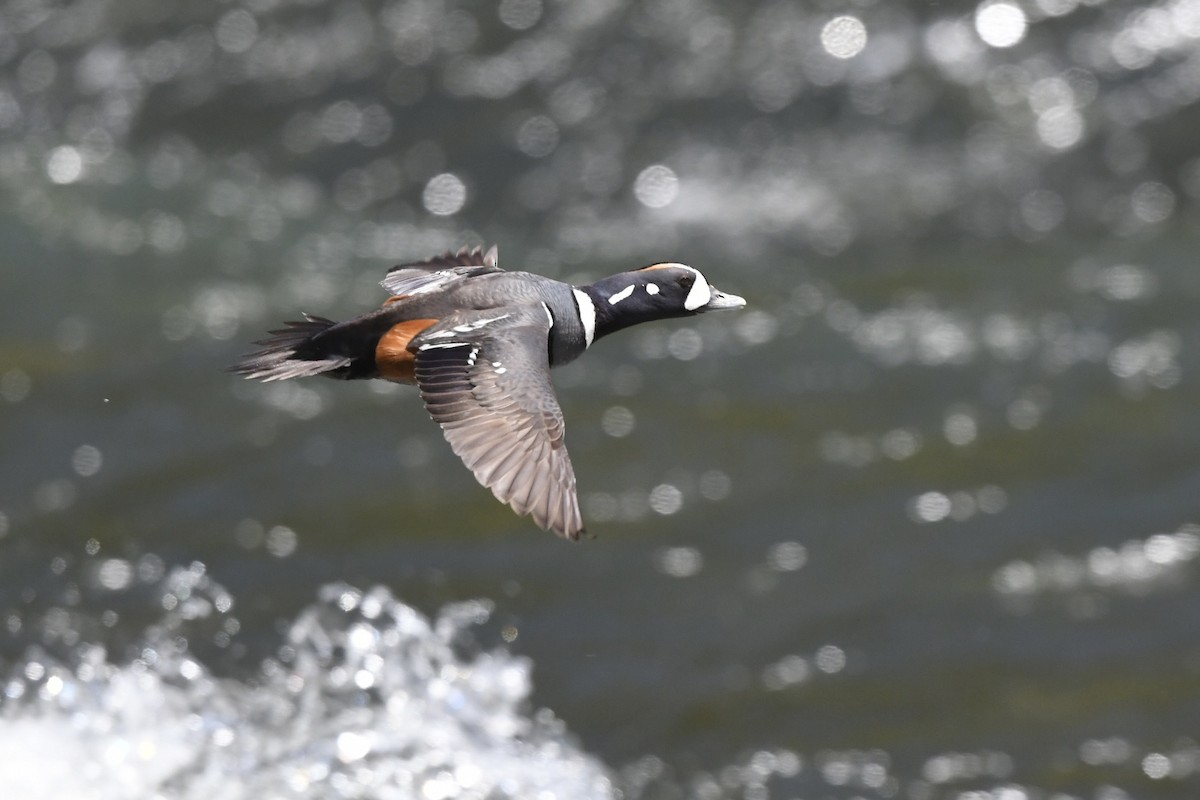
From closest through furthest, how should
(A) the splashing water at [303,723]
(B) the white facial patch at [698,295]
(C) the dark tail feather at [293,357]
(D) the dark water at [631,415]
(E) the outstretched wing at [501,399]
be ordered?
(E) the outstretched wing at [501,399] < (C) the dark tail feather at [293,357] < (B) the white facial patch at [698,295] < (A) the splashing water at [303,723] < (D) the dark water at [631,415]

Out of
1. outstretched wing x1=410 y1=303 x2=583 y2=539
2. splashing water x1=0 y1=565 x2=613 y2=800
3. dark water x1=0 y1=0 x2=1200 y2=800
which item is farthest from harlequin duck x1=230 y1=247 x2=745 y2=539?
dark water x1=0 y1=0 x2=1200 y2=800

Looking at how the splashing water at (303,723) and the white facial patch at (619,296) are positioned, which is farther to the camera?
the splashing water at (303,723)

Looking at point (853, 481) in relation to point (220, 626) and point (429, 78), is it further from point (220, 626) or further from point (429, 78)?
point (429, 78)

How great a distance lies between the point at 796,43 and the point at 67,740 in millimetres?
7003

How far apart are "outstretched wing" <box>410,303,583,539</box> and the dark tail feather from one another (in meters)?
0.26

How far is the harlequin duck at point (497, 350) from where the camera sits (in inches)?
166

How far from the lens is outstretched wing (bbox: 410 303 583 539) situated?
13.7ft

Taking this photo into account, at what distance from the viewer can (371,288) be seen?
33.4 feet

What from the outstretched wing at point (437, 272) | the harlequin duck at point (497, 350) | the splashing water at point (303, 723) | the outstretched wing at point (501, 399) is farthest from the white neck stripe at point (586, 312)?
the splashing water at point (303, 723)

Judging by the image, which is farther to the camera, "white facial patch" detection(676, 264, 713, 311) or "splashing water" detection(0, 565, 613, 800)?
"splashing water" detection(0, 565, 613, 800)

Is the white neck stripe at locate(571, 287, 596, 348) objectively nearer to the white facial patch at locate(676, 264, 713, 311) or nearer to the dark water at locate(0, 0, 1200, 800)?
the white facial patch at locate(676, 264, 713, 311)

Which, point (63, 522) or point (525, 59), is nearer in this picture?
point (63, 522)

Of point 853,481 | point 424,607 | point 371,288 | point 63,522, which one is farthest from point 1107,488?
point 63,522

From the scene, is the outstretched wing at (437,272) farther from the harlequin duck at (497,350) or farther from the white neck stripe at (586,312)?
the white neck stripe at (586,312)
